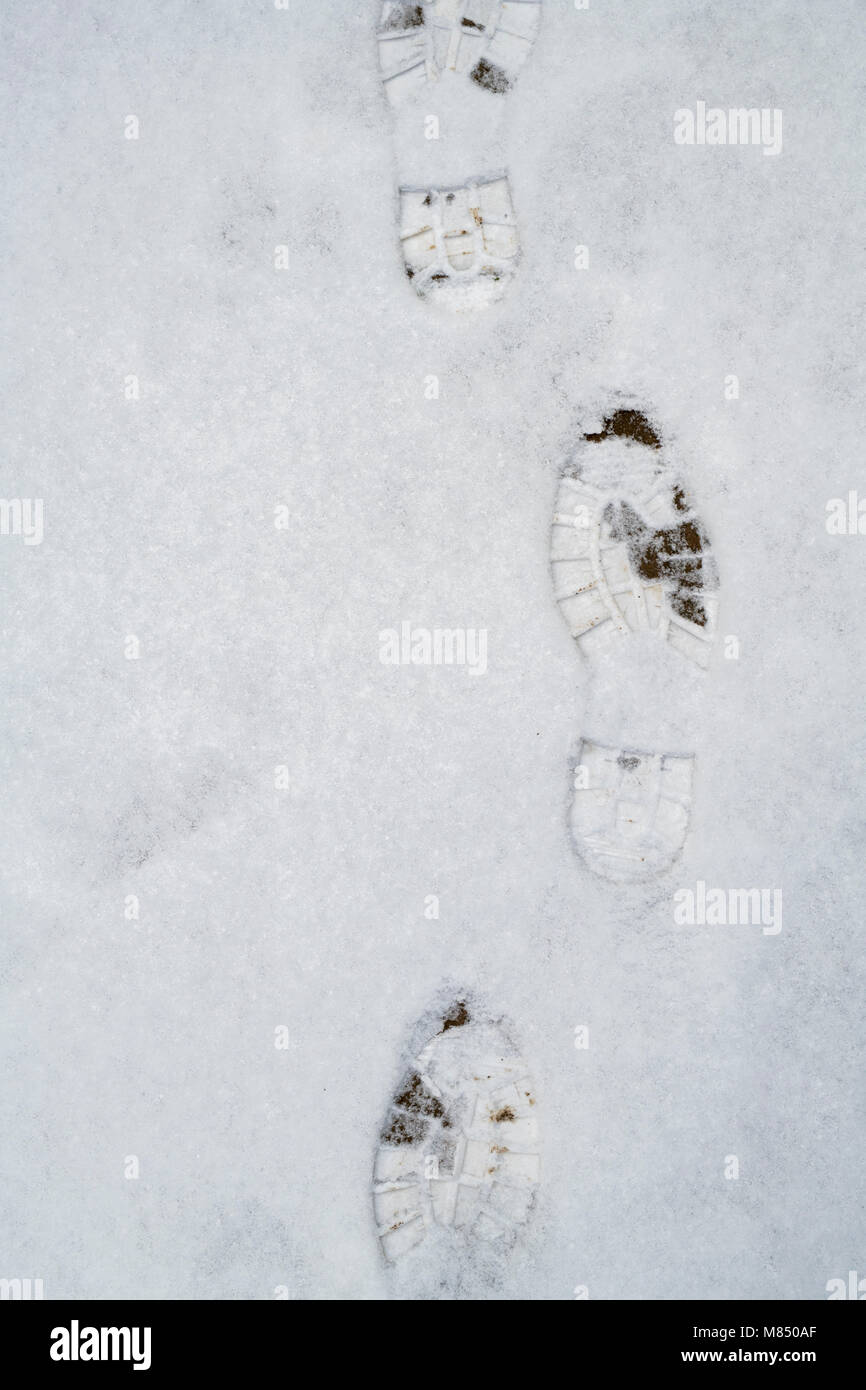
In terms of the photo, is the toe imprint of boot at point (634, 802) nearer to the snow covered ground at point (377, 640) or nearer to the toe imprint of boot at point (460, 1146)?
the snow covered ground at point (377, 640)

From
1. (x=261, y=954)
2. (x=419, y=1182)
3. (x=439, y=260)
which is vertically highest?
(x=439, y=260)

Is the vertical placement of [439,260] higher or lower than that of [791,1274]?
higher

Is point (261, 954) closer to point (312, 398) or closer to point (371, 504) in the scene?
point (371, 504)

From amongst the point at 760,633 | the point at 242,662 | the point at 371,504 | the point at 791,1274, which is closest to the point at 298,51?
the point at 371,504

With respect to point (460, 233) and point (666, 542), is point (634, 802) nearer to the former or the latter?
point (666, 542)

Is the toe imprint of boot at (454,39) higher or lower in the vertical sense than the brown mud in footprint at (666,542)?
higher

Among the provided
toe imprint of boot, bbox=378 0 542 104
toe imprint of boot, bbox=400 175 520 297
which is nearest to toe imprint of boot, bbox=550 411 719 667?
toe imprint of boot, bbox=400 175 520 297
